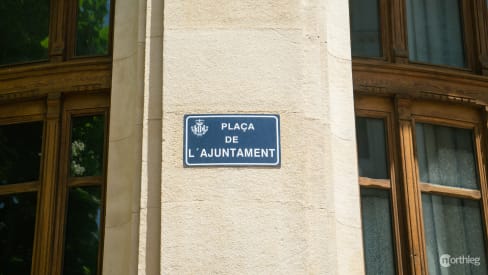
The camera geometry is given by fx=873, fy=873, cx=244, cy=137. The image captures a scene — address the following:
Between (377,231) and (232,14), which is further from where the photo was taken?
(377,231)

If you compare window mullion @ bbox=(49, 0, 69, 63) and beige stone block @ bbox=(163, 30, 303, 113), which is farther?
window mullion @ bbox=(49, 0, 69, 63)

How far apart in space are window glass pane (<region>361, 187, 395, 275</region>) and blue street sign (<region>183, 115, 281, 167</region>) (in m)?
1.64

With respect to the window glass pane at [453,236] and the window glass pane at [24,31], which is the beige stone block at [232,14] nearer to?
the window glass pane at [24,31]

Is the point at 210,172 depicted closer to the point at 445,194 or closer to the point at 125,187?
the point at 125,187

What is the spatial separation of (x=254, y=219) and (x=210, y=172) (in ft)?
1.59

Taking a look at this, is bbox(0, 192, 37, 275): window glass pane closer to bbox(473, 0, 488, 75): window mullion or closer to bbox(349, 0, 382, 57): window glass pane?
bbox(349, 0, 382, 57): window glass pane

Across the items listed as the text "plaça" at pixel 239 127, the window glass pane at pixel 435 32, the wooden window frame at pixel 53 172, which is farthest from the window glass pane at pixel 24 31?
the window glass pane at pixel 435 32

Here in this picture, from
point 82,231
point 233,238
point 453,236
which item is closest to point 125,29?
point 82,231

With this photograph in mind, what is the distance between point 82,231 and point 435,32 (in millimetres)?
3984

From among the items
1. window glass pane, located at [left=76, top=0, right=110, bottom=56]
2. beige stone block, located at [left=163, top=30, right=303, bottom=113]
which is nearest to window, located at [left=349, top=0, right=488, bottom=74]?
beige stone block, located at [left=163, top=30, right=303, bottom=113]

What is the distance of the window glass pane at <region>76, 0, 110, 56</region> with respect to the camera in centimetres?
823

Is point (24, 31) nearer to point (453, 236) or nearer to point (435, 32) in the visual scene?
point (435, 32)

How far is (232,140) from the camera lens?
21.4ft

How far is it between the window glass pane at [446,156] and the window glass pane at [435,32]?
0.75 metres
